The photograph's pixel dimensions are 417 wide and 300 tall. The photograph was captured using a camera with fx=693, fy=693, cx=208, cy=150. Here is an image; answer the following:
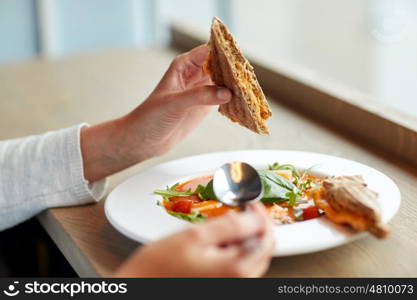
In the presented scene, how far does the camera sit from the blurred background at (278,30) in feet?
12.9

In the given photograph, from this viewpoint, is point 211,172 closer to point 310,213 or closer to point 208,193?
point 208,193

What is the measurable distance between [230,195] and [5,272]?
0.80m

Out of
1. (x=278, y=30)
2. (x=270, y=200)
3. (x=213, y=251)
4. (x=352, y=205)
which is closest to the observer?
(x=213, y=251)

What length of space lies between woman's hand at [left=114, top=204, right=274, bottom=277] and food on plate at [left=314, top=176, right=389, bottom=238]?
19 cm

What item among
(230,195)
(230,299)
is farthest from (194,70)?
(230,299)

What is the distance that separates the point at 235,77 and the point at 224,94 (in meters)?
0.04

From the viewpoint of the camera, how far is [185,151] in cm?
146

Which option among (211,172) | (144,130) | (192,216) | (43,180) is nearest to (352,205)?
(192,216)

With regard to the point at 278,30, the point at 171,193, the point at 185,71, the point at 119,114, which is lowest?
the point at 278,30

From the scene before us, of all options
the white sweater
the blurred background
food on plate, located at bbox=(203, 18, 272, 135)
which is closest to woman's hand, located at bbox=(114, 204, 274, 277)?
food on plate, located at bbox=(203, 18, 272, 135)

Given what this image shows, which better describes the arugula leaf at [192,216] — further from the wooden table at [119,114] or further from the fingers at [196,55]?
the fingers at [196,55]

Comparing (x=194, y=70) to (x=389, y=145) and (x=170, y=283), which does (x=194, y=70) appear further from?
(x=170, y=283)

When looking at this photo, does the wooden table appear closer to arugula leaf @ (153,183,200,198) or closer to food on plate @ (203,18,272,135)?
arugula leaf @ (153,183,200,198)

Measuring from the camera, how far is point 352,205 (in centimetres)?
94
